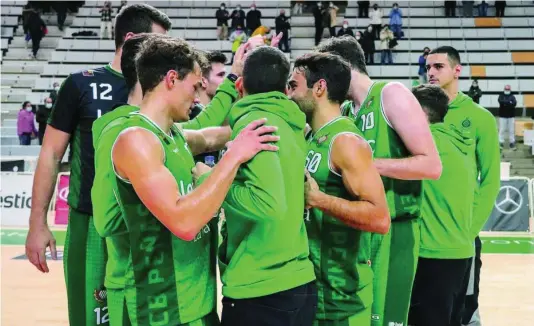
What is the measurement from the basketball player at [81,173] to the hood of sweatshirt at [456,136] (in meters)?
1.86

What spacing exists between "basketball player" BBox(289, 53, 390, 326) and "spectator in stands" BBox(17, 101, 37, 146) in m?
16.4

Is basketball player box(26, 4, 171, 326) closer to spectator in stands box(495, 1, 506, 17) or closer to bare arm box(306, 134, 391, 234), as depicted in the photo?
bare arm box(306, 134, 391, 234)

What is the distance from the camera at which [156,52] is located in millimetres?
2416

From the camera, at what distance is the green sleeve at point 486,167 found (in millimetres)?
4383

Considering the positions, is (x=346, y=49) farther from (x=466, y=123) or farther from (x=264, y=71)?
(x=466, y=123)

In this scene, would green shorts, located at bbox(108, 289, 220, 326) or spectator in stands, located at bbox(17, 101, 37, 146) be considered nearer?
green shorts, located at bbox(108, 289, 220, 326)

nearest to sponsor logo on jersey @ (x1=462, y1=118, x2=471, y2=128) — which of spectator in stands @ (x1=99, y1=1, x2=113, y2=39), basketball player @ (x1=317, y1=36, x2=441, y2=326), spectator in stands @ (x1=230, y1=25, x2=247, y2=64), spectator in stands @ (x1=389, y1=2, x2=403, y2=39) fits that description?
basketball player @ (x1=317, y1=36, x2=441, y2=326)

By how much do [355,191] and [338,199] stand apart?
0.26 feet

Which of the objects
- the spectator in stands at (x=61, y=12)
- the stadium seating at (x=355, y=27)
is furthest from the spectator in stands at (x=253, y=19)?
the spectator in stands at (x=61, y=12)

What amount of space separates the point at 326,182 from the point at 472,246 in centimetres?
167

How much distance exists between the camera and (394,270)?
3.33 metres

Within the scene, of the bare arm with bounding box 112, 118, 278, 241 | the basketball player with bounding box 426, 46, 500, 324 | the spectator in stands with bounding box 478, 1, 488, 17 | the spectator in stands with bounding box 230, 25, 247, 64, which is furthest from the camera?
the spectator in stands with bounding box 478, 1, 488, 17

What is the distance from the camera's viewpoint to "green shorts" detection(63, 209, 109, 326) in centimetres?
314

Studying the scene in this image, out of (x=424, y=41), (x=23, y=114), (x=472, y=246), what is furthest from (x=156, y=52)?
(x=424, y=41)
